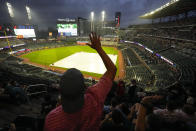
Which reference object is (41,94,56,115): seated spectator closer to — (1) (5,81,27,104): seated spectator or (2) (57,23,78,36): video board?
(1) (5,81,27,104): seated spectator

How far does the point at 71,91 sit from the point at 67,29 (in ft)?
187

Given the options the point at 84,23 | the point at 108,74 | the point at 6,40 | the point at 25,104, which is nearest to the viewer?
the point at 108,74

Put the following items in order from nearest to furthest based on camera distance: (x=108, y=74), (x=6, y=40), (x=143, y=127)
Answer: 1. (x=108, y=74)
2. (x=143, y=127)
3. (x=6, y=40)

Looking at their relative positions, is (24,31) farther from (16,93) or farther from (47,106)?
(47,106)

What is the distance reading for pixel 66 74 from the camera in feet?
3.38

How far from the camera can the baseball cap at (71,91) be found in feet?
3.24

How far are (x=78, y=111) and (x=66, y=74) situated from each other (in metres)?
0.42

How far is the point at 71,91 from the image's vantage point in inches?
38.4

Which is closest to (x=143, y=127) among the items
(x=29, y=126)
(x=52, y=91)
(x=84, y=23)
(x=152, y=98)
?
(x=152, y=98)

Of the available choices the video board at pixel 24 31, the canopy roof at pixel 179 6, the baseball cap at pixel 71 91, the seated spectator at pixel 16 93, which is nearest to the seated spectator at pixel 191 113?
the baseball cap at pixel 71 91

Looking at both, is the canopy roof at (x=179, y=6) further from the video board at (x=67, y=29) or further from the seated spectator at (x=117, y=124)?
the video board at (x=67, y=29)

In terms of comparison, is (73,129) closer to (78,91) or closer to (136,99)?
(78,91)

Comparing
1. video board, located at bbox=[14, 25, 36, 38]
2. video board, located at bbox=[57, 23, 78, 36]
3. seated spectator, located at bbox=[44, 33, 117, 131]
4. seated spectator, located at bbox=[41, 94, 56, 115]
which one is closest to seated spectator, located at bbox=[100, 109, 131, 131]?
seated spectator, located at bbox=[44, 33, 117, 131]

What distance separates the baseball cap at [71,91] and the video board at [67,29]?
56082 mm
